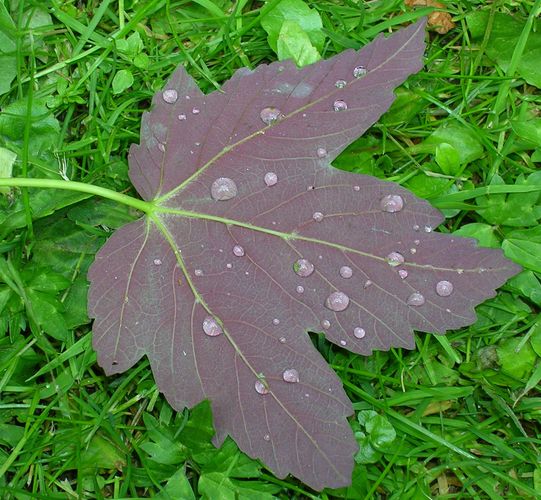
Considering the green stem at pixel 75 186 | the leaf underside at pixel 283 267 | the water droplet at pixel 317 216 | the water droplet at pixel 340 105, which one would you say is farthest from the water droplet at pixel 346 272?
the green stem at pixel 75 186

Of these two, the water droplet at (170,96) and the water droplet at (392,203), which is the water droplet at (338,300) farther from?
the water droplet at (170,96)

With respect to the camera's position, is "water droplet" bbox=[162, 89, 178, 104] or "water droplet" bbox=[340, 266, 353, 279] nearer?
"water droplet" bbox=[340, 266, 353, 279]

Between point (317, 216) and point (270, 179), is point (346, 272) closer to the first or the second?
point (317, 216)

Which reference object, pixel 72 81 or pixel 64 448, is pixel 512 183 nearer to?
pixel 72 81

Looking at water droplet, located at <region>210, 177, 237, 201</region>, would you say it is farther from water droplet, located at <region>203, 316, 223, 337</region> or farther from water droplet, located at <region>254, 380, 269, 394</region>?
water droplet, located at <region>254, 380, 269, 394</region>

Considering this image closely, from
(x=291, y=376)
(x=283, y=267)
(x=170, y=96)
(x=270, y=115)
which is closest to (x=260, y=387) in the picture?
(x=291, y=376)

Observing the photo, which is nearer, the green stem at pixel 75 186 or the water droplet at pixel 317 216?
the water droplet at pixel 317 216

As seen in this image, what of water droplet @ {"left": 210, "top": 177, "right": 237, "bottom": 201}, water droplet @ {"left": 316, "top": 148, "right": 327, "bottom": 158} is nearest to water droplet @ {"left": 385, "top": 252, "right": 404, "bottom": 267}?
water droplet @ {"left": 316, "top": 148, "right": 327, "bottom": 158}
